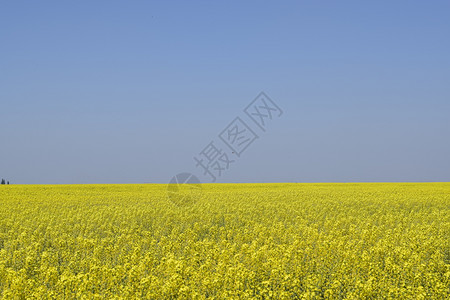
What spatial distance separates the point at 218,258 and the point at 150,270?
2077mm

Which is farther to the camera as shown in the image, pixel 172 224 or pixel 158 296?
pixel 172 224

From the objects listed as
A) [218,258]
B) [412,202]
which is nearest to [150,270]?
[218,258]

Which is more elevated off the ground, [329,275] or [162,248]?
[162,248]

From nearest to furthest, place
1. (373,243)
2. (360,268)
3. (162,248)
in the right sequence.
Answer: (360,268) → (162,248) → (373,243)

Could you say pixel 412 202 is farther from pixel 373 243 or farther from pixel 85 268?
pixel 85 268

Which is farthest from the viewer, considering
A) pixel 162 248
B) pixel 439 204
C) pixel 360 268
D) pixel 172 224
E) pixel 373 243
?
pixel 439 204

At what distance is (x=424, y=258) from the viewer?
45.0 ft

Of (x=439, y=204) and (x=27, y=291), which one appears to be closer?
(x=27, y=291)

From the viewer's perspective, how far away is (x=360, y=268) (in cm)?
1134

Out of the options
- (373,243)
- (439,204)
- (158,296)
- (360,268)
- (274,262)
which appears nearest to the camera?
(158,296)

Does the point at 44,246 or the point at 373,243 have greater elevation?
the point at 44,246

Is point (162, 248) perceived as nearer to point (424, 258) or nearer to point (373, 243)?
point (373, 243)

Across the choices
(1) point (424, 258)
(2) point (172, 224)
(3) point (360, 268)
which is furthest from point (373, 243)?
(2) point (172, 224)

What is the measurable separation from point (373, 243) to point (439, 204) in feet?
63.0
